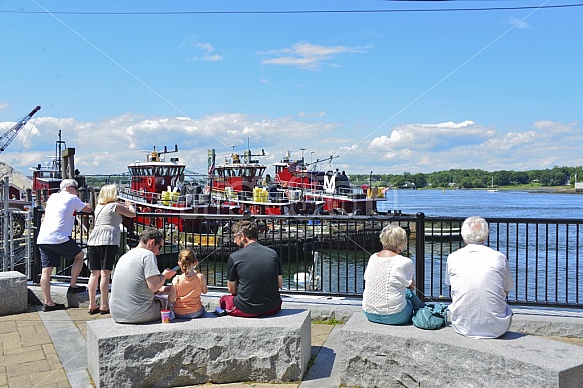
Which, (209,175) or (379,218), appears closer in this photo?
(379,218)

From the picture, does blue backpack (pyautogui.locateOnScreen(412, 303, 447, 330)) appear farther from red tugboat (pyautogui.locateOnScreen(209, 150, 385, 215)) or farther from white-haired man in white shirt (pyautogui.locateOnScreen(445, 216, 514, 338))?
red tugboat (pyautogui.locateOnScreen(209, 150, 385, 215))

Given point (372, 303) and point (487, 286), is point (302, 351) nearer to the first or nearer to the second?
point (372, 303)

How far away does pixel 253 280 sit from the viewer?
17.1ft

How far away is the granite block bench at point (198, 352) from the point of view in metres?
4.79

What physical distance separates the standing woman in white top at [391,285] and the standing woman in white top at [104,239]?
3.83 m

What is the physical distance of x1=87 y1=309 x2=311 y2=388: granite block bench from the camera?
479cm

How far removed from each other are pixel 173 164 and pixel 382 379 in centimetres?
3429

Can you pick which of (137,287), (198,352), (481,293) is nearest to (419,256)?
(481,293)

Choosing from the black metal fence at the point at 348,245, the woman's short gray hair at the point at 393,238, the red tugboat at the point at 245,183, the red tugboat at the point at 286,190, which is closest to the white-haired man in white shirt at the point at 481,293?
the woman's short gray hair at the point at 393,238

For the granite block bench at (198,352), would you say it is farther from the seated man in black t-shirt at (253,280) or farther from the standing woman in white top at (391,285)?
the standing woman in white top at (391,285)

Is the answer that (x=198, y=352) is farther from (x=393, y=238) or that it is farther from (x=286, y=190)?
(x=286, y=190)

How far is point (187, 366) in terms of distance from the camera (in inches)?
195

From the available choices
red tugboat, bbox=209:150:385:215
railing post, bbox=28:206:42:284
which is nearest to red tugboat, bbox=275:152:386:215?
red tugboat, bbox=209:150:385:215

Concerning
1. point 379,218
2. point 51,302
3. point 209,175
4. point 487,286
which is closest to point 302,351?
point 487,286
